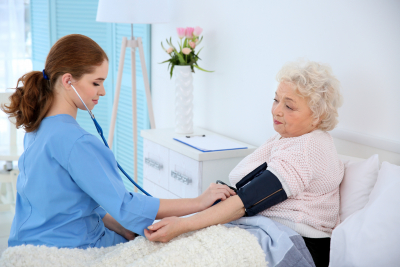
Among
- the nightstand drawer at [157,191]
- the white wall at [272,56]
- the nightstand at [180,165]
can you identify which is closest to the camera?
the white wall at [272,56]

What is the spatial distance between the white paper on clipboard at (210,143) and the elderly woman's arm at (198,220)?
65 cm

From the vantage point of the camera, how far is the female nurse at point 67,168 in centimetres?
117

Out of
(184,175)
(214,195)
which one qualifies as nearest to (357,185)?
(214,195)

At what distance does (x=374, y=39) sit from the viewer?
4.87 ft

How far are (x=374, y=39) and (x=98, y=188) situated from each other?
1119 millimetres

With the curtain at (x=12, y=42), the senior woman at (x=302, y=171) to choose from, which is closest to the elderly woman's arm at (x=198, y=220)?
the senior woman at (x=302, y=171)

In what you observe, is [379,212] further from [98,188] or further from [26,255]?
[26,255]

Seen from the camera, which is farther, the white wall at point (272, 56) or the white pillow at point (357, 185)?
the white wall at point (272, 56)

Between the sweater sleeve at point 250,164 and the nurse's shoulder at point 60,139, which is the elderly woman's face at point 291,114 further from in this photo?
the nurse's shoulder at point 60,139

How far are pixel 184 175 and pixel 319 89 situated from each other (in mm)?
921

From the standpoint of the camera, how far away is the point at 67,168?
1172 millimetres

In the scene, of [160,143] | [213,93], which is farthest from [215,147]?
[213,93]

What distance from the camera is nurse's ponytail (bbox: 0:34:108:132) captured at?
1.24 m

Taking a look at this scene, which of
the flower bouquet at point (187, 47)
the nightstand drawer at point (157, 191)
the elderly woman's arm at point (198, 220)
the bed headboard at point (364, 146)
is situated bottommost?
the nightstand drawer at point (157, 191)
